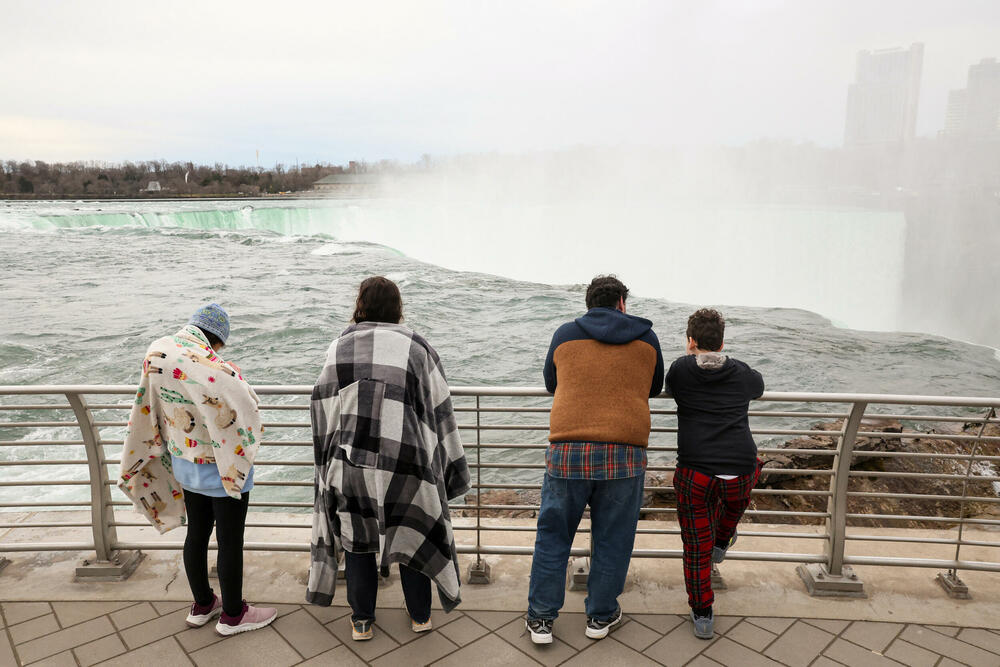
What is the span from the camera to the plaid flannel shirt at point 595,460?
2.86 metres

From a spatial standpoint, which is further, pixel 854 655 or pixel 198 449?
pixel 854 655

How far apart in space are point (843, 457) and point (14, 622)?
13.8ft

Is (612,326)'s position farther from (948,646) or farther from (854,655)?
(948,646)

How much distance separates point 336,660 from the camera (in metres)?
2.90

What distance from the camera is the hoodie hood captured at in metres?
2.85

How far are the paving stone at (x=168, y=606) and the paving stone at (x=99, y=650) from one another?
233mm

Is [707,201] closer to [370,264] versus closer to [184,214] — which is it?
[370,264]

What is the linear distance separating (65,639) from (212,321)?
165 cm

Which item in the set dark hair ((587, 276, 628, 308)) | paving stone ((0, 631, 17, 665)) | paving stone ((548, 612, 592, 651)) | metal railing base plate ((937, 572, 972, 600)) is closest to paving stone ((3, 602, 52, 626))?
paving stone ((0, 631, 17, 665))

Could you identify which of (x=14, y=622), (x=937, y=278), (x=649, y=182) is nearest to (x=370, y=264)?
(x=649, y=182)

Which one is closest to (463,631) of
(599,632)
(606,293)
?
(599,632)

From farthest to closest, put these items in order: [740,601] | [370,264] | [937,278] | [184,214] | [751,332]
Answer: [184,214] → [370,264] → [937,278] → [751,332] → [740,601]

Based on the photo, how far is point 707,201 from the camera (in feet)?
119

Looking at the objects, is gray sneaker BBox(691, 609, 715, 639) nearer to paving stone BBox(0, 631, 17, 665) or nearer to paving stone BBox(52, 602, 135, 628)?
paving stone BBox(52, 602, 135, 628)
